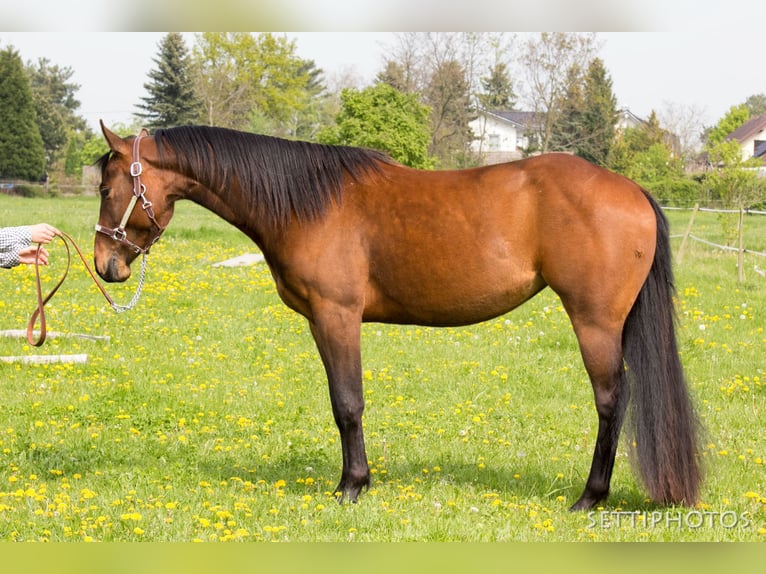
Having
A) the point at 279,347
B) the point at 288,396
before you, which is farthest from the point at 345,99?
the point at 288,396

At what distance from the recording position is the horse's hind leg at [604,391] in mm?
5461

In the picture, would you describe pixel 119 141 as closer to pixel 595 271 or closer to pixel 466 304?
pixel 466 304

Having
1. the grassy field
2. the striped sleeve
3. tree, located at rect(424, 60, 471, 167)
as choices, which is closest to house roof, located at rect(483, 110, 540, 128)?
tree, located at rect(424, 60, 471, 167)

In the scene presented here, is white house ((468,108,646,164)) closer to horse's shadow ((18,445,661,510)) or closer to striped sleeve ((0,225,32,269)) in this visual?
horse's shadow ((18,445,661,510))

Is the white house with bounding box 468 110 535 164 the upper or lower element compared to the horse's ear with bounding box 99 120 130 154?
upper

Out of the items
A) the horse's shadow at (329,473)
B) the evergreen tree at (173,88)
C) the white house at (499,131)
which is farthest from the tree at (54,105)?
the horse's shadow at (329,473)

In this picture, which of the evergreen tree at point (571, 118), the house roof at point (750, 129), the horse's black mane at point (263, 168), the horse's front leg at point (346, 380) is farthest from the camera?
the house roof at point (750, 129)

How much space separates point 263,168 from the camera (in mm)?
5855

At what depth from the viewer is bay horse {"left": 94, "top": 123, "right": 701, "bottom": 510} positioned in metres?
5.46

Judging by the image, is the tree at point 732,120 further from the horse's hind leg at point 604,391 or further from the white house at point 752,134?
the horse's hind leg at point 604,391

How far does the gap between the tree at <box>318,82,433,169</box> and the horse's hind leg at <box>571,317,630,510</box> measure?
16001mm

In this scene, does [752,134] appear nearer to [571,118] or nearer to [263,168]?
[571,118]

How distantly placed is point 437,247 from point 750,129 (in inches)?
2713

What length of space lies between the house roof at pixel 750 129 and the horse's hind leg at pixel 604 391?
219ft
